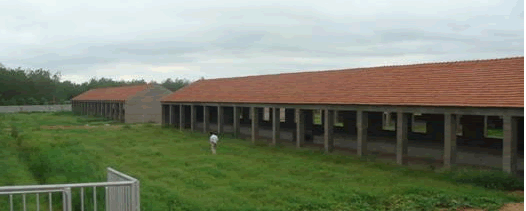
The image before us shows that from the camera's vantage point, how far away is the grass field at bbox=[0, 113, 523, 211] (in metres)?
12.1

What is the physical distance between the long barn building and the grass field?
4.63 ft

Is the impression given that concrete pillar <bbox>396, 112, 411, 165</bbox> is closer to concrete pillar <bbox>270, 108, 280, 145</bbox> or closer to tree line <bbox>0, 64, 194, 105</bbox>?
concrete pillar <bbox>270, 108, 280, 145</bbox>

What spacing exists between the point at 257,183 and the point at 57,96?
3473 inches

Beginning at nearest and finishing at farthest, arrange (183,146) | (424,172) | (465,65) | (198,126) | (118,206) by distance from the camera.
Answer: (118,206) < (424,172) < (465,65) < (183,146) < (198,126)

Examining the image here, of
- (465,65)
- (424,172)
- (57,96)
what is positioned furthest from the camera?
(57,96)

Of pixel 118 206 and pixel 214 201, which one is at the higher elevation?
pixel 118 206

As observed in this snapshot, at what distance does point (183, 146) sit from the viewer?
982 inches

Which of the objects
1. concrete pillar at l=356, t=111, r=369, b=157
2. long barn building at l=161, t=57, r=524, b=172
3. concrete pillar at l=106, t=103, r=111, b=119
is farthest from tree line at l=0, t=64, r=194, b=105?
concrete pillar at l=356, t=111, r=369, b=157

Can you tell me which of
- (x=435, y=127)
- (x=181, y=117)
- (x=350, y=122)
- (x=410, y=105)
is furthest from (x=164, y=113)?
(x=410, y=105)

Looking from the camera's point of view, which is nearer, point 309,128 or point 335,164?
point 335,164

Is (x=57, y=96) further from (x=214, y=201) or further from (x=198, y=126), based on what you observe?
(x=214, y=201)

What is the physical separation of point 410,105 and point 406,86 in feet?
7.77

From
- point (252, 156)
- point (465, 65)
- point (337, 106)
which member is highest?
point (465, 65)

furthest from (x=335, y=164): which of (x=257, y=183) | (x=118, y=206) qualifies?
(x=118, y=206)
